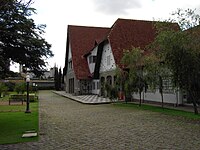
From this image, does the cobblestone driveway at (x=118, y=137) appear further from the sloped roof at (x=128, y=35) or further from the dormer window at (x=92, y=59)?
the dormer window at (x=92, y=59)

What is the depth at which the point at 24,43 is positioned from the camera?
423 inches

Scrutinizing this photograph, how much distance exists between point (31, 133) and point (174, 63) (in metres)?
8.39

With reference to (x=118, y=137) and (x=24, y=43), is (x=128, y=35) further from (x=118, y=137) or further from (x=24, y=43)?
(x=118, y=137)

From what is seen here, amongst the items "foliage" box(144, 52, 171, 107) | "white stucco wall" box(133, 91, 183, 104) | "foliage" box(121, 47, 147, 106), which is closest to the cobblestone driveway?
"foliage" box(144, 52, 171, 107)

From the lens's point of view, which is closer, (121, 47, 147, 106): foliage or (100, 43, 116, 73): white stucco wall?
(121, 47, 147, 106): foliage

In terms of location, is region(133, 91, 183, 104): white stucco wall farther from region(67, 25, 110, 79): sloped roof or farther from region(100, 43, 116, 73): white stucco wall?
region(67, 25, 110, 79): sloped roof

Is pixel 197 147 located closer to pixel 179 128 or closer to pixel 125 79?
pixel 179 128

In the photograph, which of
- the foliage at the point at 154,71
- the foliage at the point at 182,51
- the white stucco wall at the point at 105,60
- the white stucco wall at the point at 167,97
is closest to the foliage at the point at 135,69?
the foliage at the point at 154,71

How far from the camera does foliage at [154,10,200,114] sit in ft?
47.3

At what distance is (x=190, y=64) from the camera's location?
1479 centimetres

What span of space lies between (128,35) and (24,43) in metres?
21.9

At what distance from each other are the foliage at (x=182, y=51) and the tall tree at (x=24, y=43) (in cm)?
635

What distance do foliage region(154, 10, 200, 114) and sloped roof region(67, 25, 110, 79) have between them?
25389 millimetres

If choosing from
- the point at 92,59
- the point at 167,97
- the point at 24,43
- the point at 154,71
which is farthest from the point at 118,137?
the point at 92,59
